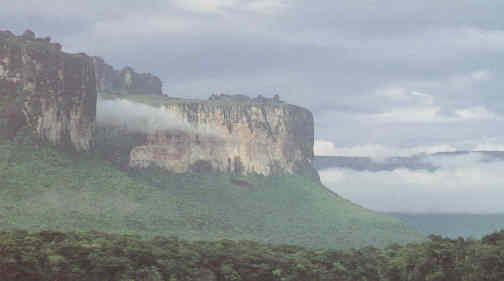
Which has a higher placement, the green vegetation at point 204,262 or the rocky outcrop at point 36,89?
the rocky outcrop at point 36,89

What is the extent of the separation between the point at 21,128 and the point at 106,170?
22056mm

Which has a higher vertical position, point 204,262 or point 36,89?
point 36,89

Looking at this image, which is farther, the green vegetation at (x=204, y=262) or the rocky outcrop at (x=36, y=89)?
the rocky outcrop at (x=36, y=89)

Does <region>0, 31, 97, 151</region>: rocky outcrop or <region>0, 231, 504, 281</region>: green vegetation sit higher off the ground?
<region>0, 31, 97, 151</region>: rocky outcrop

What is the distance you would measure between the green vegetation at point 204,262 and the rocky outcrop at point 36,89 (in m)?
78.7

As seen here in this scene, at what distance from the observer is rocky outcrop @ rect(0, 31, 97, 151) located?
182 meters

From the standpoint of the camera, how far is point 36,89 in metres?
190

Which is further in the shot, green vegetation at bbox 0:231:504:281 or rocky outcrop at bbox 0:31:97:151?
rocky outcrop at bbox 0:31:97:151

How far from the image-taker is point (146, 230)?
168750mm

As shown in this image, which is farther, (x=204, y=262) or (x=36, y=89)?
(x=36, y=89)

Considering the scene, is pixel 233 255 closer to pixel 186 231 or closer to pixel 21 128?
pixel 186 231

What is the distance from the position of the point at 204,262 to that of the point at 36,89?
99451mm

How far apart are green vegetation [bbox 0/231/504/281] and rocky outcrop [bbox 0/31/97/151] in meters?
78.7

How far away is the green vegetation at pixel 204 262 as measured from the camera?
89.4 meters
